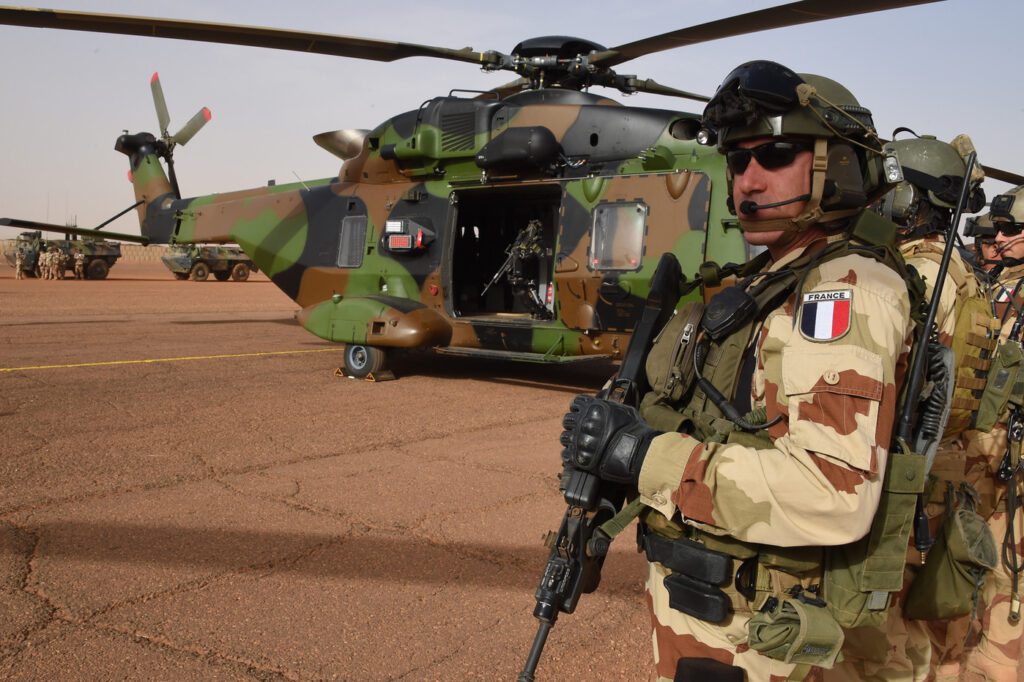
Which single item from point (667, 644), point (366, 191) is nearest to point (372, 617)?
point (667, 644)

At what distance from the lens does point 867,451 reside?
4.76 feet

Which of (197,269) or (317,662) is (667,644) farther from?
(197,269)

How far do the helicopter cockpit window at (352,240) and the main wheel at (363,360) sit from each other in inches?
43.8

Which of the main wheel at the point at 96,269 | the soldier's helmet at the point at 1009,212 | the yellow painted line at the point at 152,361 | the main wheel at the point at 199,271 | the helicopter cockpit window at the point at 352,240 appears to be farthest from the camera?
the main wheel at the point at 199,271

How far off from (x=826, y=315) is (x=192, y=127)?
46.8 feet

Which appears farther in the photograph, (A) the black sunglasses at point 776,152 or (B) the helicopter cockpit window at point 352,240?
(B) the helicopter cockpit window at point 352,240

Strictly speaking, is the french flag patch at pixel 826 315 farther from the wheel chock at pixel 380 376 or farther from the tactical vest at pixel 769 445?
the wheel chock at pixel 380 376

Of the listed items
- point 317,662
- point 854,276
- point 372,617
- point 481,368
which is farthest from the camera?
point 481,368

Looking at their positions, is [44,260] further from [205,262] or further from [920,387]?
[920,387]

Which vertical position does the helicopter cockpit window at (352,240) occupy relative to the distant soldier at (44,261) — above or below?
above

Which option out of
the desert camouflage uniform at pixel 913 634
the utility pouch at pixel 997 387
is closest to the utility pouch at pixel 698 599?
the desert camouflage uniform at pixel 913 634

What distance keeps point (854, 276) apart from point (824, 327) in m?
0.13

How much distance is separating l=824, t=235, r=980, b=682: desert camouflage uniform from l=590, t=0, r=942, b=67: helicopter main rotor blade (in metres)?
3.68

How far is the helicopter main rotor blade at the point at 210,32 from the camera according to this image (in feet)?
21.8
